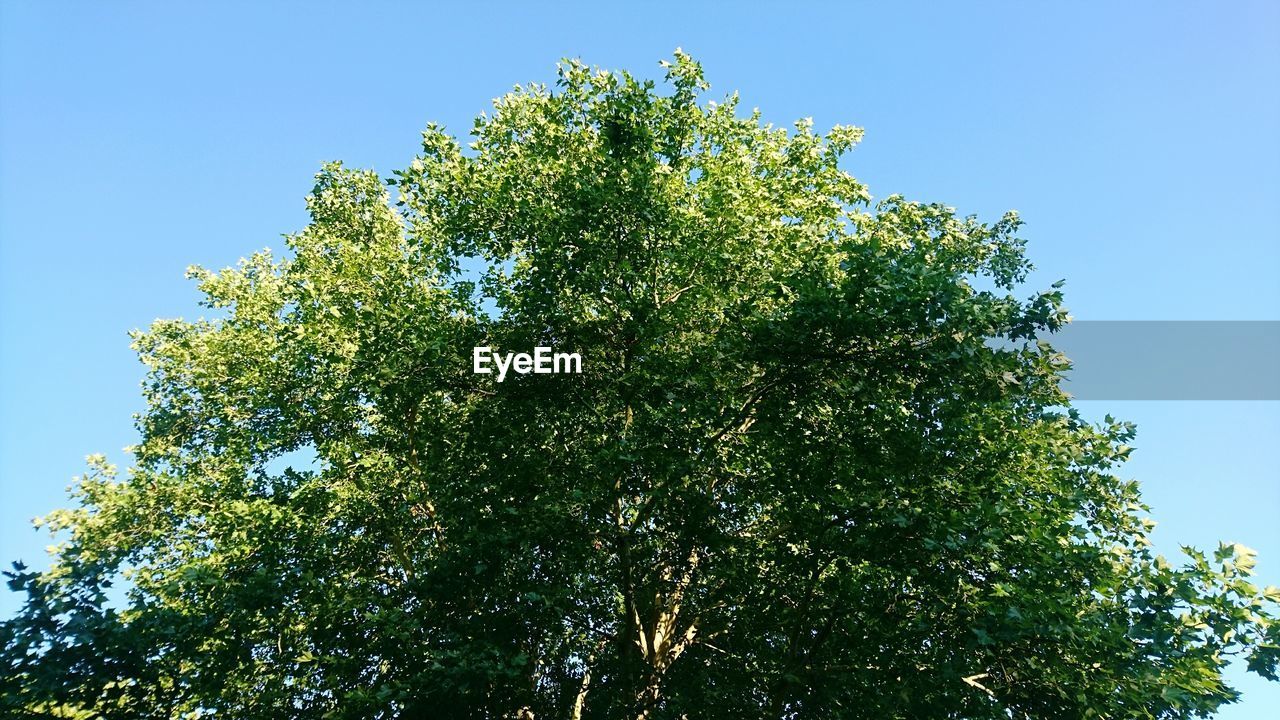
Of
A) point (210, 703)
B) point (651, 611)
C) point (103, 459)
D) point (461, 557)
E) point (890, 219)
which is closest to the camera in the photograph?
point (461, 557)

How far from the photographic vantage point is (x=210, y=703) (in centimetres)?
1544

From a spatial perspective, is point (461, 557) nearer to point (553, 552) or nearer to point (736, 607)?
point (553, 552)

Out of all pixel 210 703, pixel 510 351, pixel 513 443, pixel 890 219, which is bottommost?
pixel 210 703

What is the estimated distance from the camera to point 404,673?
1360 cm

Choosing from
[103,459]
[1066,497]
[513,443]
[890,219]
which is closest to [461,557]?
[513,443]

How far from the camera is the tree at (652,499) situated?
12.4 m

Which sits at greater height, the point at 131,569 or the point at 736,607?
the point at 131,569

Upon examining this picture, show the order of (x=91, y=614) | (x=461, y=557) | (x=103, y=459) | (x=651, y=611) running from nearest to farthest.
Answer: (x=91, y=614), (x=461, y=557), (x=651, y=611), (x=103, y=459)

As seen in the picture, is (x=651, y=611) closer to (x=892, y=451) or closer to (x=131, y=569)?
(x=892, y=451)

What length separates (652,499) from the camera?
1477 centimetres

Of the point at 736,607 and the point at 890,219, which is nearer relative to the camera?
the point at 736,607

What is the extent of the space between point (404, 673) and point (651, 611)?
17.1 ft

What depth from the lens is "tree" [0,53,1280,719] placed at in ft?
40.7

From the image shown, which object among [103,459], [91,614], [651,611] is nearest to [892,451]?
[651,611]
